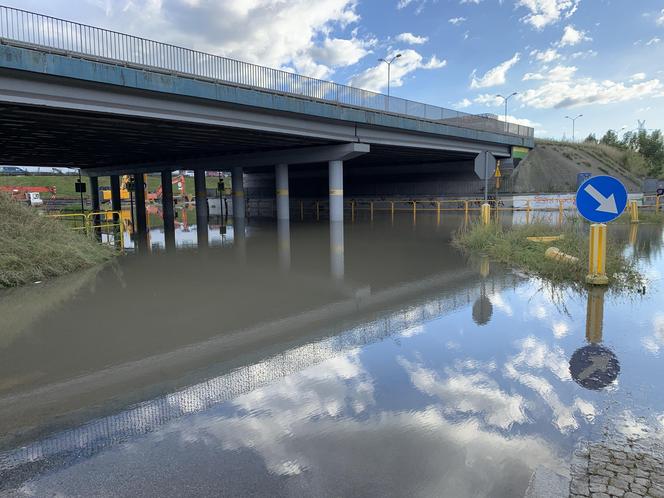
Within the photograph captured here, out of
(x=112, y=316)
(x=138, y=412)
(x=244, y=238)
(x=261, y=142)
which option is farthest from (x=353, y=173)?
(x=138, y=412)

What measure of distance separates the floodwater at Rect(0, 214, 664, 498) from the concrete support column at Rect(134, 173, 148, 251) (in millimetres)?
11149

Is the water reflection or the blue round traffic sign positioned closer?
the water reflection

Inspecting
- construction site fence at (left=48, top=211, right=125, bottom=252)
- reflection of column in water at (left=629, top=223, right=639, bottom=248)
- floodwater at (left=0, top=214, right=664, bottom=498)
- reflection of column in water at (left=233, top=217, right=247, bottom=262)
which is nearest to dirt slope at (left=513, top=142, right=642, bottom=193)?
reflection of column in water at (left=629, top=223, right=639, bottom=248)

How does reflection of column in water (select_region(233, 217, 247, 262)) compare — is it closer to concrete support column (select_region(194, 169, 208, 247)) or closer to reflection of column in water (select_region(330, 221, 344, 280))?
reflection of column in water (select_region(330, 221, 344, 280))

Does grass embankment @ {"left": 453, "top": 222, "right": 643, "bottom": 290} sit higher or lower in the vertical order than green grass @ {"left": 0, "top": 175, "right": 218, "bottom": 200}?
lower

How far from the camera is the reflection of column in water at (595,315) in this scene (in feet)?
19.4

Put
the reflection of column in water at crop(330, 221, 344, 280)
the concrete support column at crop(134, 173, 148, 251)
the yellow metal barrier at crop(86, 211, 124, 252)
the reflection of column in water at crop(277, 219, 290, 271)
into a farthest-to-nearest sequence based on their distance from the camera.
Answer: the concrete support column at crop(134, 173, 148, 251), the yellow metal barrier at crop(86, 211, 124, 252), the reflection of column in water at crop(277, 219, 290, 271), the reflection of column in water at crop(330, 221, 344, 280)

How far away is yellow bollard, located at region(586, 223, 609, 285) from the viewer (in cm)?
819

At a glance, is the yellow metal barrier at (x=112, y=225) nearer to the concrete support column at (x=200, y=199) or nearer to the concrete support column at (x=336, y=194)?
the concrete support column at (x=200, y=199)

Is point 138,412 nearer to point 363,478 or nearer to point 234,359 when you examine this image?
point 234,359

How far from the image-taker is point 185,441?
369 centimetres

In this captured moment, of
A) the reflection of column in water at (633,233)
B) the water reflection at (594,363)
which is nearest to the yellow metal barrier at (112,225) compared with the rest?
the water reflection at (594,363)

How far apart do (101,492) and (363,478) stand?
5.82 ft

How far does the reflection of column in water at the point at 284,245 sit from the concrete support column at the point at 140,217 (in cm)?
534
